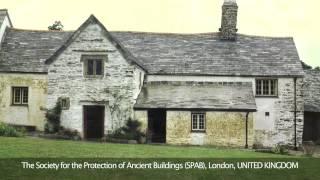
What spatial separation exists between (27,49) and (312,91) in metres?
20.3

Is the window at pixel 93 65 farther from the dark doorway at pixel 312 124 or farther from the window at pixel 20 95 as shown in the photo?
the dark doorway at pixel 312 124

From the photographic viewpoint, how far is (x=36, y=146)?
26.5 m

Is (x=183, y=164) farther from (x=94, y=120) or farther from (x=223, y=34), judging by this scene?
(x=223, y=34)

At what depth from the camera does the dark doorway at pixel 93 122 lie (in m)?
37.5

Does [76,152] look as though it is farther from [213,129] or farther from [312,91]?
[312,91]

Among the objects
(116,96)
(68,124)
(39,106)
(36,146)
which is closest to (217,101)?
(116,96)

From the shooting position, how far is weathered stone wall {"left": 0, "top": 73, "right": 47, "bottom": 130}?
4081cm

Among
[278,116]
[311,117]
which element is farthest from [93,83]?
[311,117]

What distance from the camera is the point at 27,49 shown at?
42781mm

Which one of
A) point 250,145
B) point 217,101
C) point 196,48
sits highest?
point 196,48

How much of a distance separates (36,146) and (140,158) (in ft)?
16.8

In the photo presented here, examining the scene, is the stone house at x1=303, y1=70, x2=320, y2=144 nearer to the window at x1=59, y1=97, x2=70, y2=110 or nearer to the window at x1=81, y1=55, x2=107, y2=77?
the window at x1=81, y1=55, x2=107, y2=77

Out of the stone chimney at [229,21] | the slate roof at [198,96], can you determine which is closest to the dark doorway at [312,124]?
the slate roof at [198,96]

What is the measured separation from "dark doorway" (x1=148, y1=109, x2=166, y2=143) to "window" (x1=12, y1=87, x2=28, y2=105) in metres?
8.90
